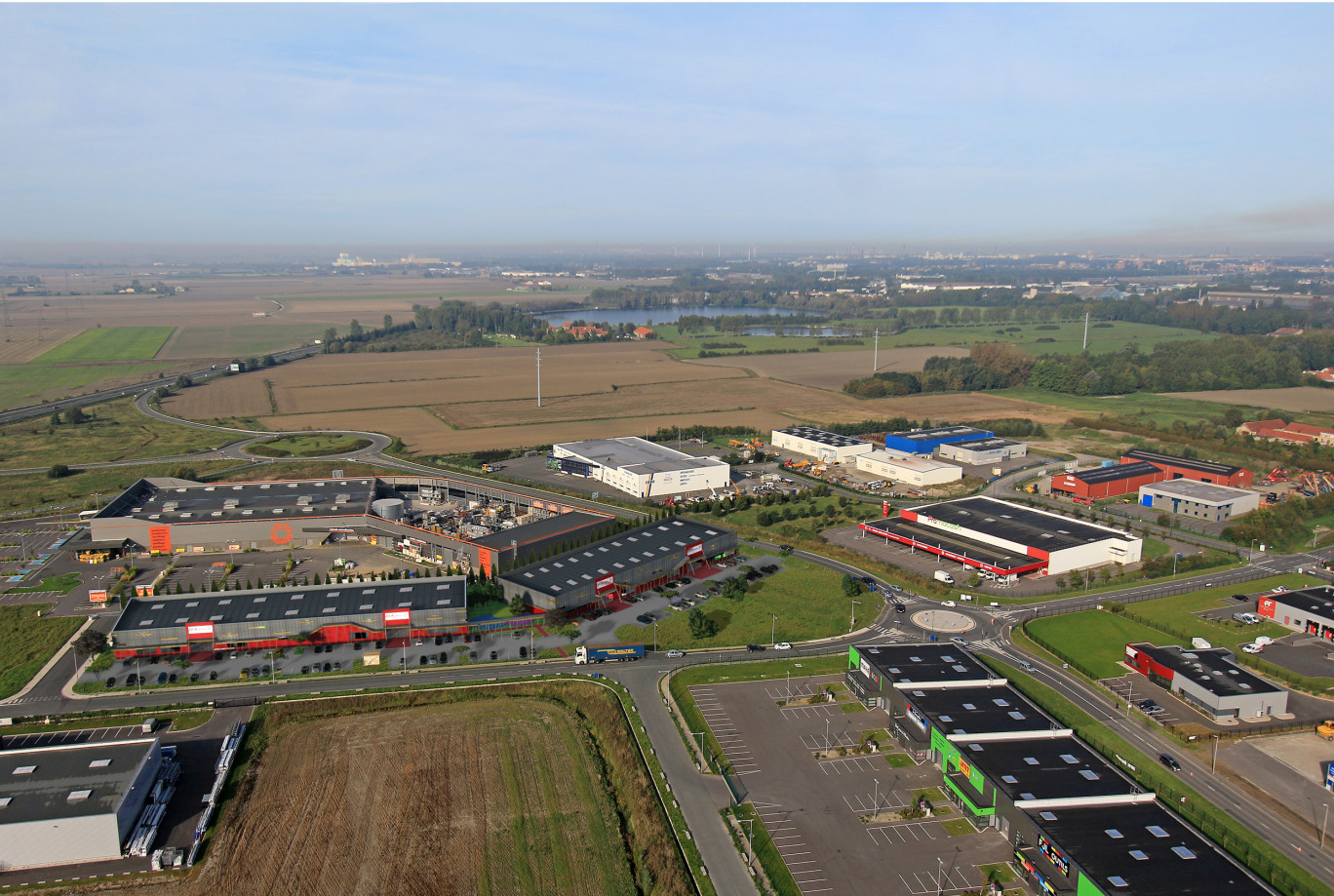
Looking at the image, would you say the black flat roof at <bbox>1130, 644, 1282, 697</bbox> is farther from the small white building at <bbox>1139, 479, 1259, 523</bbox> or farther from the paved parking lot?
the small white building at <bbox>1139, 479, 1259, 523</bbox>

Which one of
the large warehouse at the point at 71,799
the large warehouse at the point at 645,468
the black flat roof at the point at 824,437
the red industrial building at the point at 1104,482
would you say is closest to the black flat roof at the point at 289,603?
the large warehouse at the point at 71,799

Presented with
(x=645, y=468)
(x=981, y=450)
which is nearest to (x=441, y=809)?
(x=645, y=468)

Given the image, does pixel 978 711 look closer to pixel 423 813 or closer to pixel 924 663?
pixel 924 663

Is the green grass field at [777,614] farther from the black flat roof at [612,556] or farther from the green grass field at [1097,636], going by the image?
the green grass field at [1097,636]

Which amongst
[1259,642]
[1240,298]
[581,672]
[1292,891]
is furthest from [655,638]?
[1240,298]

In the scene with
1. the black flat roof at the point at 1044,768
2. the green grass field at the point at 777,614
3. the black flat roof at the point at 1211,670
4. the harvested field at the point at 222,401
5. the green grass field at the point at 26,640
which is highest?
the harvested field at the point at 222,401
